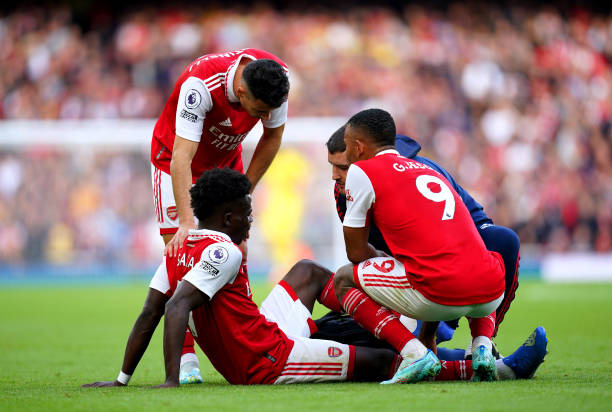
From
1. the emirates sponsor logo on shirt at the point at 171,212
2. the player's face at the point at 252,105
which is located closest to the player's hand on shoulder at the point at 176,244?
the player's face at the point at 252,105

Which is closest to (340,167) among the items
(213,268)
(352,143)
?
(352,143)

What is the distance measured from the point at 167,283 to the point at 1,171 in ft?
49.9

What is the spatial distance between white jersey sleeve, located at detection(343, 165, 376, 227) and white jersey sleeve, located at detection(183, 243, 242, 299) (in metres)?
0.70

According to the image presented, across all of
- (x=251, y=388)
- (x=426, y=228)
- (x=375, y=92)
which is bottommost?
(x=251, y=388)

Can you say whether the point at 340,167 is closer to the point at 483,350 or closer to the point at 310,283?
the point at 310,283

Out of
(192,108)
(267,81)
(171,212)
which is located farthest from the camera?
(171,212)

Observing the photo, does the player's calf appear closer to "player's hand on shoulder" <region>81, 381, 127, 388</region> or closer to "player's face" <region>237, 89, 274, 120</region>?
"player's face" <region>237, 89, 274, 120</region>

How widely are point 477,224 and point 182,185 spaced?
195 centimetres

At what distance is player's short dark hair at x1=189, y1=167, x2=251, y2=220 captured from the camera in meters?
4.50

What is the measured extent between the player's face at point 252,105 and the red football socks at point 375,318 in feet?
4.16

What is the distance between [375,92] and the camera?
70.8 feet

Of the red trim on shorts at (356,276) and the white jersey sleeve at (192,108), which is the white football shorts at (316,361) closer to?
the red trim on shorts at (356,276)

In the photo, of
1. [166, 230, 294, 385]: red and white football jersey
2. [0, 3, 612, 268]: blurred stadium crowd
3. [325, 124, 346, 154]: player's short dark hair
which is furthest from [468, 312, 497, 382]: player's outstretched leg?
[0, 3, 612, 268]: blurred stadium crowd

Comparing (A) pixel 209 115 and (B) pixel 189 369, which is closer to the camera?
(B) pixel 189 369
